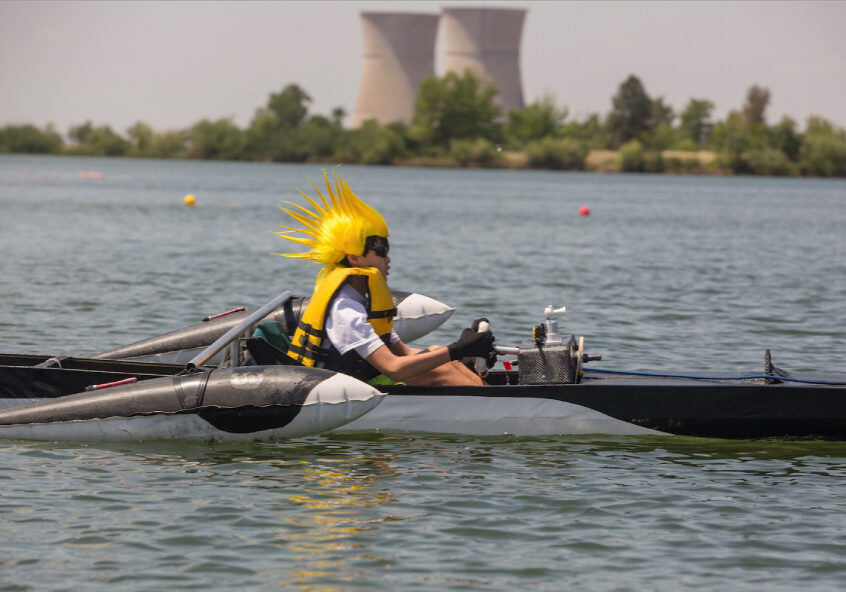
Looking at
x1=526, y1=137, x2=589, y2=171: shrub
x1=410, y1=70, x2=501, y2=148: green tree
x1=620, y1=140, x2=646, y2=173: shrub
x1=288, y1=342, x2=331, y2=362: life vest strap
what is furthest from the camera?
x1=410, y1=70, x2=501, y2=148: green tree

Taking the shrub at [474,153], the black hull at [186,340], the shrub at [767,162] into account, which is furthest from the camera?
the shrub at [474,153]

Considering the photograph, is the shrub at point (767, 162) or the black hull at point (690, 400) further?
the shrub at point (767, 162)

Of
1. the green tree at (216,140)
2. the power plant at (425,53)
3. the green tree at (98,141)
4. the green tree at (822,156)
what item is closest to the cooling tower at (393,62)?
the power plant at (425,53)

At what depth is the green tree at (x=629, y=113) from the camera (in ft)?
465

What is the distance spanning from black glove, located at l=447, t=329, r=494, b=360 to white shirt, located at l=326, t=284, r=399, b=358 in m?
0.59

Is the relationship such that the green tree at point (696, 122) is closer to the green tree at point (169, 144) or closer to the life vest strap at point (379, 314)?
the green tree at point (169, 144)

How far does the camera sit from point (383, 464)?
9016 millimetres

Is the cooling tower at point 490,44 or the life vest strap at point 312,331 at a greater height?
the cooling tower at point 490,44

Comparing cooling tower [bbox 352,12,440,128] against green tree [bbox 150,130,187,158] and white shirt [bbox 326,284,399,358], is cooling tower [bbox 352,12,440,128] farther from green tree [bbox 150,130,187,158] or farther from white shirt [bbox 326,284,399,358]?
white shirt [bbox 326,284,399,358]

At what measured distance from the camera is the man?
888 cm

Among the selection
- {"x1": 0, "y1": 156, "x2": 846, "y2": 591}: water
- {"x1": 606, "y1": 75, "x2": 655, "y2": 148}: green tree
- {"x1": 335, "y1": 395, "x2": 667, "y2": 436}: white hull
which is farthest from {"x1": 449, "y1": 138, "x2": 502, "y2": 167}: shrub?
{"x1": 335, "y1": 395, "x2": 667, "y2": 436}: white hull

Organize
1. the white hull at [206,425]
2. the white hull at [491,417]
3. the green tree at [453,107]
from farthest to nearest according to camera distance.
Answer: the green tree at [453,107] → the white hull at [491,417] → the white hull at [206,425]

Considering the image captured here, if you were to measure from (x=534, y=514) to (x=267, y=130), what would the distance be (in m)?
145

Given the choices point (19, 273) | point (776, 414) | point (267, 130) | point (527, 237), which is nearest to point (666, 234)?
point (527, 237)
